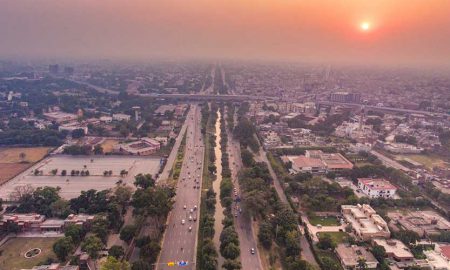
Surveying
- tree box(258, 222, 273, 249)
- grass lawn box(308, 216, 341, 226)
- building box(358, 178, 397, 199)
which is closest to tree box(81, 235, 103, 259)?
tree box(258, 222, 273, 249)

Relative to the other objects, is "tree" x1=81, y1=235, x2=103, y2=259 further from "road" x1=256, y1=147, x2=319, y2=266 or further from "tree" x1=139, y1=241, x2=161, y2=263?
"road" x1=256, y1=147, x2=319, y2=266

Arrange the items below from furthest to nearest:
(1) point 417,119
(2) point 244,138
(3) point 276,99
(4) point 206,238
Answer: (3) point 276,99 < (1) point 417,119 < (2) point 244,138 < (4) point 206,238

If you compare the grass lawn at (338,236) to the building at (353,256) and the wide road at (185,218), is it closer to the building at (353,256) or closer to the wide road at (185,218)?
the building at (353,256)

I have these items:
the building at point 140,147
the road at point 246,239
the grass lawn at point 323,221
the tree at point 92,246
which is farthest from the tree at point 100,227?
the building at point 140,147

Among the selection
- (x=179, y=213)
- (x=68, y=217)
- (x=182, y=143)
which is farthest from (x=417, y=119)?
(x=68, y=217)

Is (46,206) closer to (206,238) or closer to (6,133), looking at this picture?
(206,238)

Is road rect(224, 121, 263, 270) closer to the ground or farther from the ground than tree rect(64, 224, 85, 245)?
closer to the ground
